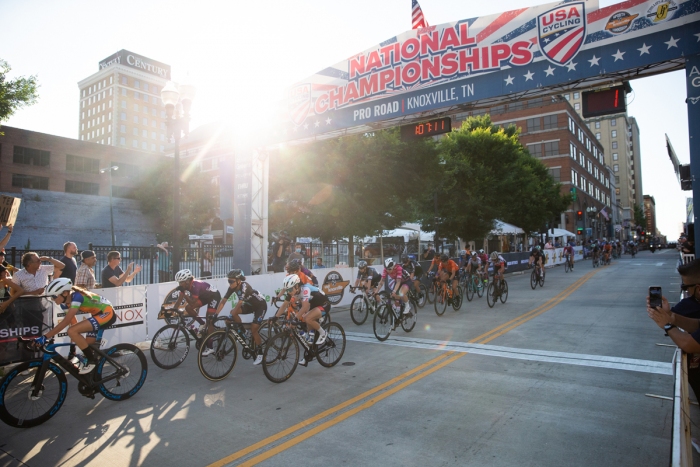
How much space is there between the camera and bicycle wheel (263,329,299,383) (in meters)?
6.49

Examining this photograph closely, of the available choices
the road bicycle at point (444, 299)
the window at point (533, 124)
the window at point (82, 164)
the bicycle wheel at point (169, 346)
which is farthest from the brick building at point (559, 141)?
the bicycle wheel at point (169, 346)

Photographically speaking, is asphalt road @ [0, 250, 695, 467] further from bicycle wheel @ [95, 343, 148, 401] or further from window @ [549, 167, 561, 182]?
window @ [549, 167, 561, 182]

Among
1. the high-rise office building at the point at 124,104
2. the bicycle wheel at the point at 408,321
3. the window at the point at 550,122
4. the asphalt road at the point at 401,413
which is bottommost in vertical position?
the asphalt road at the point at 401,413

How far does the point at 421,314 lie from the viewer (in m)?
13.1

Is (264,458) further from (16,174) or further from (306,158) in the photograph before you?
(16,174)

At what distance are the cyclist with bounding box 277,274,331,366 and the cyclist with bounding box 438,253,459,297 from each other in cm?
668

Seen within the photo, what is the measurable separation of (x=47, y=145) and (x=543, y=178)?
5872 cm

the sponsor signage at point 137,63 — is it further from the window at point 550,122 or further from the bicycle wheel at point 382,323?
the bicycle wheel at point 382,323

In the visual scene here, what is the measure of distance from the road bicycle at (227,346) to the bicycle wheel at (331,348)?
847mm

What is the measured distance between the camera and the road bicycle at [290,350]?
654cm

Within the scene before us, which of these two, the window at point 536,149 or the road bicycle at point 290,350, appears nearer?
the road bicycle at point 290,350

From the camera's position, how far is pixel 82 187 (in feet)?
184

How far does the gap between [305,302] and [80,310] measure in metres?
3.13

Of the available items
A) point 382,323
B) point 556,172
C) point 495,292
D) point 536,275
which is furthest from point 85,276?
point 556,172
